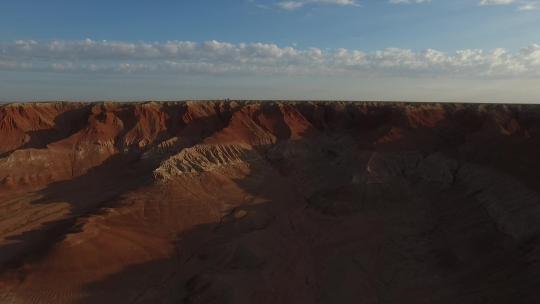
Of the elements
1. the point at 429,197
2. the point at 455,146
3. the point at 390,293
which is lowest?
the point at 390,293

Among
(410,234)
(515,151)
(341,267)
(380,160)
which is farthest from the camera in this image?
(380,160)

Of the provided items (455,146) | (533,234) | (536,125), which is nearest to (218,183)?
(455,146)

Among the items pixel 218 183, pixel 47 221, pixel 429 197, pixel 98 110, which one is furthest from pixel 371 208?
pixel 98 110

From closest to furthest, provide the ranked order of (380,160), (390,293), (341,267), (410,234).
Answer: (390,293), (341,267), (410,234), (380,160)

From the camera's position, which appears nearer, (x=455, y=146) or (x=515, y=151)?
(x=515, y=151)

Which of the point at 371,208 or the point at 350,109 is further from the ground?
the point at 350,109

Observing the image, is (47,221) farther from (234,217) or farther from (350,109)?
(350,109)
